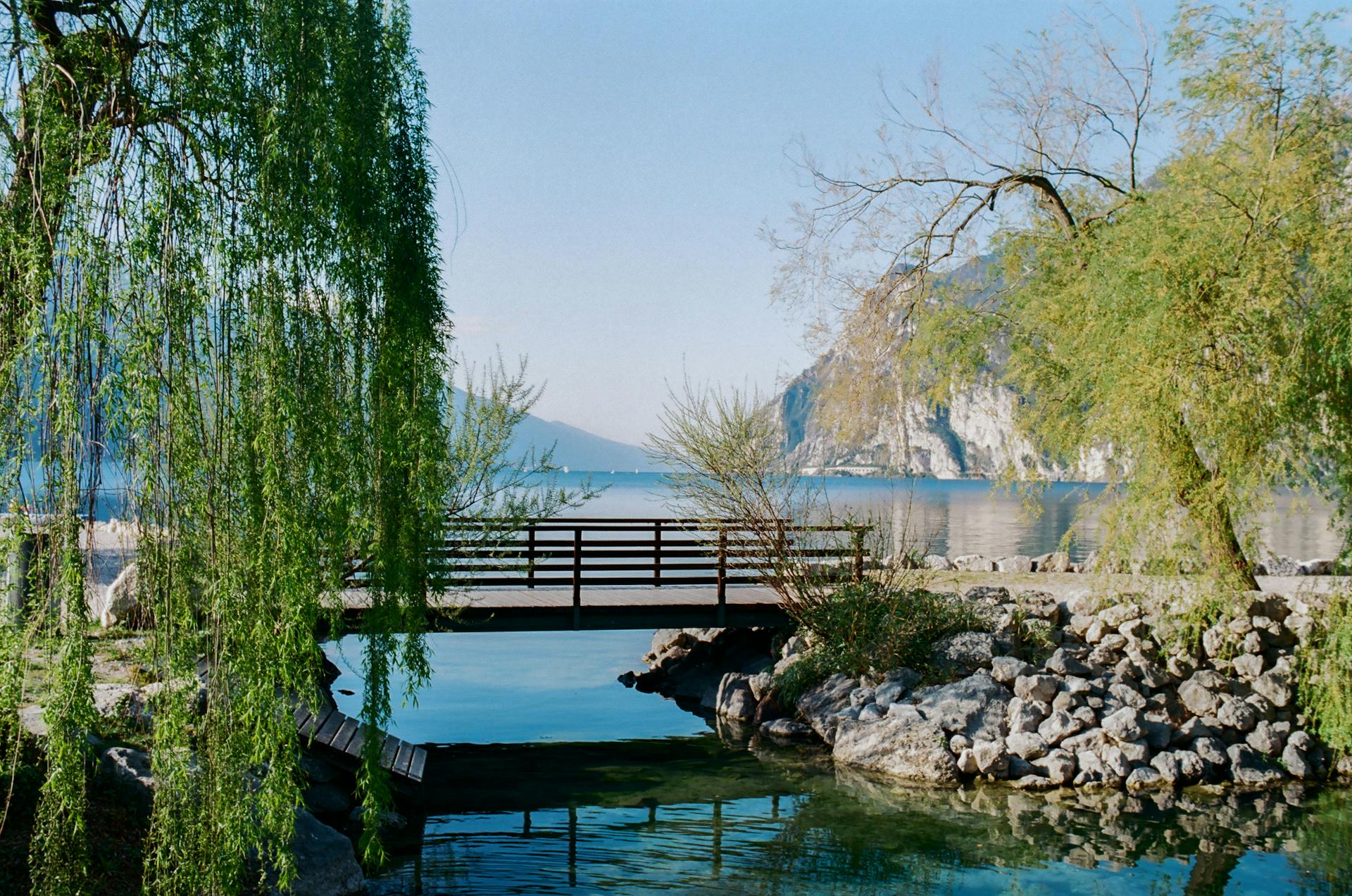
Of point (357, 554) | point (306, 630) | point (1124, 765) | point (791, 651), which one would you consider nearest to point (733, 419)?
point (791, 651)

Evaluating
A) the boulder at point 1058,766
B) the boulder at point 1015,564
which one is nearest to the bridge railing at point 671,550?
the boulder at point 1058,766

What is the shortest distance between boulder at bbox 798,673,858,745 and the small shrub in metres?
4.12

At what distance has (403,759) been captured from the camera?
29.3ft

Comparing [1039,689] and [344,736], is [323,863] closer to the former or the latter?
[344,736]

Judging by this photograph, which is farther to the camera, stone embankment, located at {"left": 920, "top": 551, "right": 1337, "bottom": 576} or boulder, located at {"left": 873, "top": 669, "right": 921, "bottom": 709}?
stone embankment, located at {"left": 920, "top": 551, "right": 1337, "bottom": 576}

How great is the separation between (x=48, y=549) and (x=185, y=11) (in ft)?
7.38

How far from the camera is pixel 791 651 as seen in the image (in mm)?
12383

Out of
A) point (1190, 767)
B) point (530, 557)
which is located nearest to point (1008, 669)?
point (1190, 767)

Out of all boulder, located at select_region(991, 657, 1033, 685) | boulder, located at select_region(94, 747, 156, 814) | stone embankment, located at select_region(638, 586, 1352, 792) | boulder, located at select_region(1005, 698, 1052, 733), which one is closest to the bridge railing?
stone embankment, located at select_region(638, 586, 1352, 792)

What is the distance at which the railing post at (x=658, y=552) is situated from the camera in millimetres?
13233

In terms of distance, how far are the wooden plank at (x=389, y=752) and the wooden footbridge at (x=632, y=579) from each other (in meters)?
2.02

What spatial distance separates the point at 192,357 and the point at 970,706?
8.06m

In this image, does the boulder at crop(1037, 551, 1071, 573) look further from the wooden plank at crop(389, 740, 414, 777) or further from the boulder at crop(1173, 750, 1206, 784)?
the wooden plank at crop(389, 740, 414, 777)

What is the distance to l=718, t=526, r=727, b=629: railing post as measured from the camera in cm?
1254
